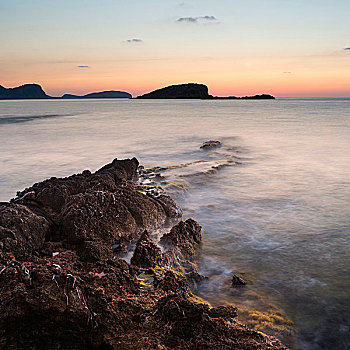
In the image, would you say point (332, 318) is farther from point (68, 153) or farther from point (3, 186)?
point (68, 153)

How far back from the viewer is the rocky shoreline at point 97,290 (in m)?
2.79

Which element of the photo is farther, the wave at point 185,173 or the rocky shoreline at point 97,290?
the wave at point 185,173

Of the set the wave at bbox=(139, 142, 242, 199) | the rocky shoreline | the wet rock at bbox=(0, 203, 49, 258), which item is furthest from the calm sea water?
the wet rock at bbox=(0, 203, 49, 258)

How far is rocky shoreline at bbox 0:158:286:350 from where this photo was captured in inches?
110

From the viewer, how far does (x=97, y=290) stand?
304 cm

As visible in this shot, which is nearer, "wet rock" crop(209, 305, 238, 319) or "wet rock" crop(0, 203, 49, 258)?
"wet rock" crop(209, 305, 238, 319)

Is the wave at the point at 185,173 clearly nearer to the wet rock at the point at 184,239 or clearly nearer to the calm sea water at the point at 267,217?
the calm sea water at the point at 267,217

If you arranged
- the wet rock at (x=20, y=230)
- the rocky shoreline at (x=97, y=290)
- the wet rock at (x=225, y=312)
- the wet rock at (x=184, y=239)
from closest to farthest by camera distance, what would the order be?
the rocky shoreline at (x=97, y=290), the wet rock at (x=225, y=312), the wet rock at (x=20, y=230), the wet rock at (x=184, y=239)

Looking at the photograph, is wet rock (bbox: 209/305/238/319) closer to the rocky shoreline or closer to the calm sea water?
the rocky shoreline

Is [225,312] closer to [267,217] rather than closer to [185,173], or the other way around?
[267,217]

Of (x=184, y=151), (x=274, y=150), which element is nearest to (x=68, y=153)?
(x=184, y=151)

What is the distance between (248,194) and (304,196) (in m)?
1.36

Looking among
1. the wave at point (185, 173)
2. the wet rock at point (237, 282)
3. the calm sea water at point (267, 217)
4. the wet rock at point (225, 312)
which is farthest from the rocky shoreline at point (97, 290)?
the wave at point (185, 173)

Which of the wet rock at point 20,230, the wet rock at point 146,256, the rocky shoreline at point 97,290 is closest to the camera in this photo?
the rocky shoreline at point 97,290
